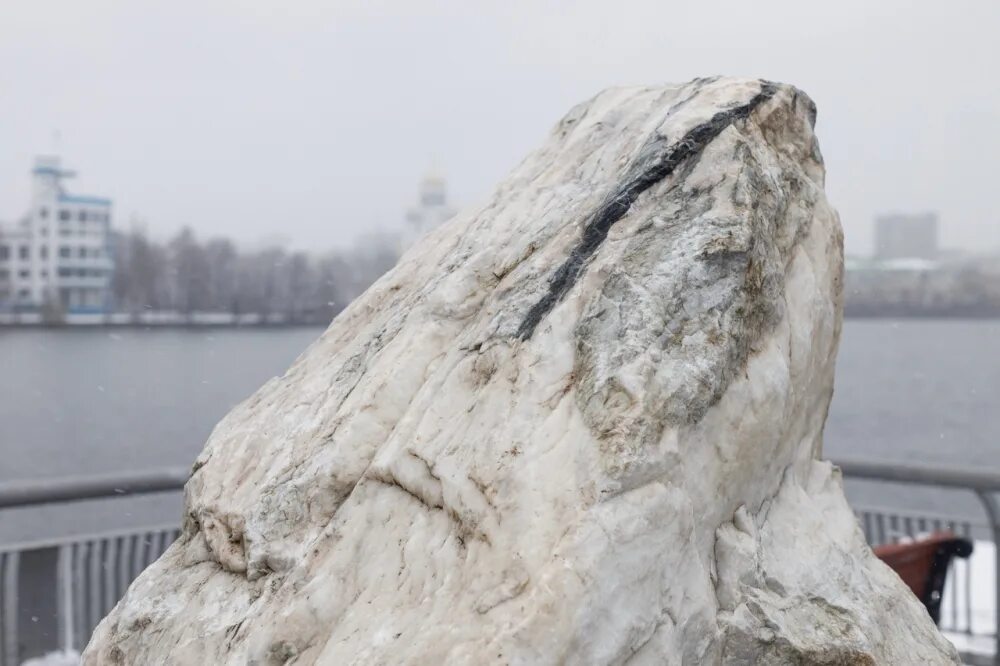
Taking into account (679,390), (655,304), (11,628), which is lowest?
(11,628)

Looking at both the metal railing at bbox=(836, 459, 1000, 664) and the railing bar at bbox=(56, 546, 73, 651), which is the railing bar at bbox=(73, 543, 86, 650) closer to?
the railing bar at bbox=(56, 546, 73, 651)

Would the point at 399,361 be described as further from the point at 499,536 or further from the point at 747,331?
the point at 747,331

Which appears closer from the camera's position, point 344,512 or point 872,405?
point 344,512

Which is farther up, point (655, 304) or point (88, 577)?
point (655, 304)

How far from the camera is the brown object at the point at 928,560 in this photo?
4.21 meters

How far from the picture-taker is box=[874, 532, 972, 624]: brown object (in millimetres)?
4211

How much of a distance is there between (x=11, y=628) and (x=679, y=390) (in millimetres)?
3801

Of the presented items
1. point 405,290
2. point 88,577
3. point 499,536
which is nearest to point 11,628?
point 88,577

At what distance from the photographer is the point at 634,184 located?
86.8 inches

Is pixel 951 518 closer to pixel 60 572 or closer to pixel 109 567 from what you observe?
pixel 109 567

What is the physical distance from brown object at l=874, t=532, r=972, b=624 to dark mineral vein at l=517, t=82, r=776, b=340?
2.60 m

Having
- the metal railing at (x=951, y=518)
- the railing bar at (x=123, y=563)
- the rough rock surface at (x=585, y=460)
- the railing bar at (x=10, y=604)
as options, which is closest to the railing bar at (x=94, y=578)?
the railing bar at (x=123, y=563)

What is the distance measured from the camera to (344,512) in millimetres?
2020

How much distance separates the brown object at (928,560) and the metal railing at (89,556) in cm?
40
